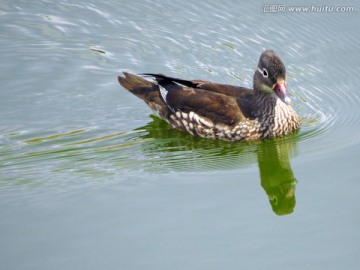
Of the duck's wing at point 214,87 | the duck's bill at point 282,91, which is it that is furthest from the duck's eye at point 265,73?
the duck's wing at point 214,87

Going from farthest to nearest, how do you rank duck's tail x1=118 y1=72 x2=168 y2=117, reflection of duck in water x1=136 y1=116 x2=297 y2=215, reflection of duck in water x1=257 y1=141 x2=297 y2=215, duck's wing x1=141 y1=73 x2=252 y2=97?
duck's tail x1=118 y1=72 x2=168 y2=117 → duck's wing x1=141 y1=73 x2=252 y2=97 → reflection of duck in water x1=136 y1=116 x2=297 y2=215 → reflection of duck in water x1=257 y1=141 x2=297 y2=215

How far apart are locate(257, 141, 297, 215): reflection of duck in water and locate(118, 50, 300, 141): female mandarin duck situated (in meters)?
0.24

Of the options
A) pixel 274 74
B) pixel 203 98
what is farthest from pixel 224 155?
pixel 274 74

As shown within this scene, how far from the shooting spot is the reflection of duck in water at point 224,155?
29.2 feet

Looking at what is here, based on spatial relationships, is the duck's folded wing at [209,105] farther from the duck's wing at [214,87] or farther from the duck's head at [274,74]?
the duck's head at [274,74]

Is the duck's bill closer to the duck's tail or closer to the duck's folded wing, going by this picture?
the duck's folded wing

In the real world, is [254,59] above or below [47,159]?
above

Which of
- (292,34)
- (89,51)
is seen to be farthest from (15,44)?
(292,34)

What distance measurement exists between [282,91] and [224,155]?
3.15 feet

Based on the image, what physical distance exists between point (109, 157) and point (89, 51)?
2.63 m

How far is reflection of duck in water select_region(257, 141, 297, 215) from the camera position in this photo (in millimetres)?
8336

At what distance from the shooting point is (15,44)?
38.3 feet

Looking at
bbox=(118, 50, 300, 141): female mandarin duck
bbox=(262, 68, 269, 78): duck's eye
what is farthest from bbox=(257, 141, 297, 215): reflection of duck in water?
bbox=(262, 68, 269, 78): duck's eye

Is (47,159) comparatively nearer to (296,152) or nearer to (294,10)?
(296,152)
